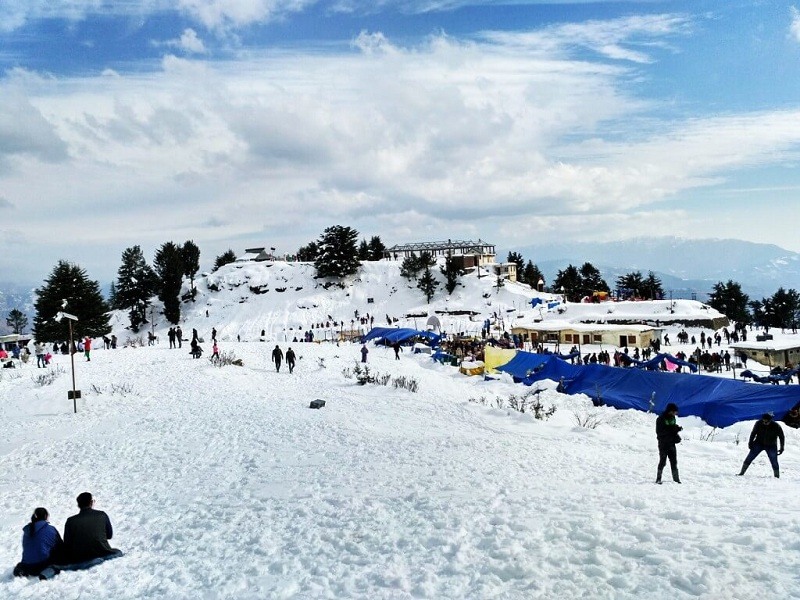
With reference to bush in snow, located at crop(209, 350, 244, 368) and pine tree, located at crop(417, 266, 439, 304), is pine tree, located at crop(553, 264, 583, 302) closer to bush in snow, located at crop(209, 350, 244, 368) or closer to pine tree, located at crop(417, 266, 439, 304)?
pine tree, located at crop(417, 266, 439, 304)

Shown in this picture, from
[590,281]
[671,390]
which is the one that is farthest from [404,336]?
[590,281]

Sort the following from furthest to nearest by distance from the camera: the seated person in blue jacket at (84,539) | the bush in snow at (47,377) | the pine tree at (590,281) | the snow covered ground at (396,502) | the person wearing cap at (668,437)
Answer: the pine tree at (590,281)
the bush in snow at (47,377)
the person wearing cap at (668,437)
the seated person in blue jacket at (84,539)
the snow covered ground at (396,502)

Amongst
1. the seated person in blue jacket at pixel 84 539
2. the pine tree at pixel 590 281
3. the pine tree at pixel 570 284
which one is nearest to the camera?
the seated person in blue jacket at pixel 84 539

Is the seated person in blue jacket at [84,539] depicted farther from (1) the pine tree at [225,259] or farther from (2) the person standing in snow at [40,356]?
(1) the pine tree at [225,259]

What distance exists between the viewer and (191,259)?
81.2m

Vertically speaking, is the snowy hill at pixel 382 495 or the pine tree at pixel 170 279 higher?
the pine tree at pixel 170 279

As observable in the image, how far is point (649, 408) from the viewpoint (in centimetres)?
2305

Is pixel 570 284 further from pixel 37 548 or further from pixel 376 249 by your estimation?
pixel 37 548

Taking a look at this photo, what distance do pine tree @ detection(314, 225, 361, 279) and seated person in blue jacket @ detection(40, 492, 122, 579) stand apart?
2833 inches

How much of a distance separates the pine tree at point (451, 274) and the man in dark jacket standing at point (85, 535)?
223 ft

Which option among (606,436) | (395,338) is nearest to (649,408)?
(606,436)

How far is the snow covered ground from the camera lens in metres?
7.48

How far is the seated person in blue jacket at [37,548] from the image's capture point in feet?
28.0

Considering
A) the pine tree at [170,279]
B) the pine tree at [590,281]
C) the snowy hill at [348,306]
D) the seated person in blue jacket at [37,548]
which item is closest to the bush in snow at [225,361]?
the seated person in blue jacket at [37,548]
